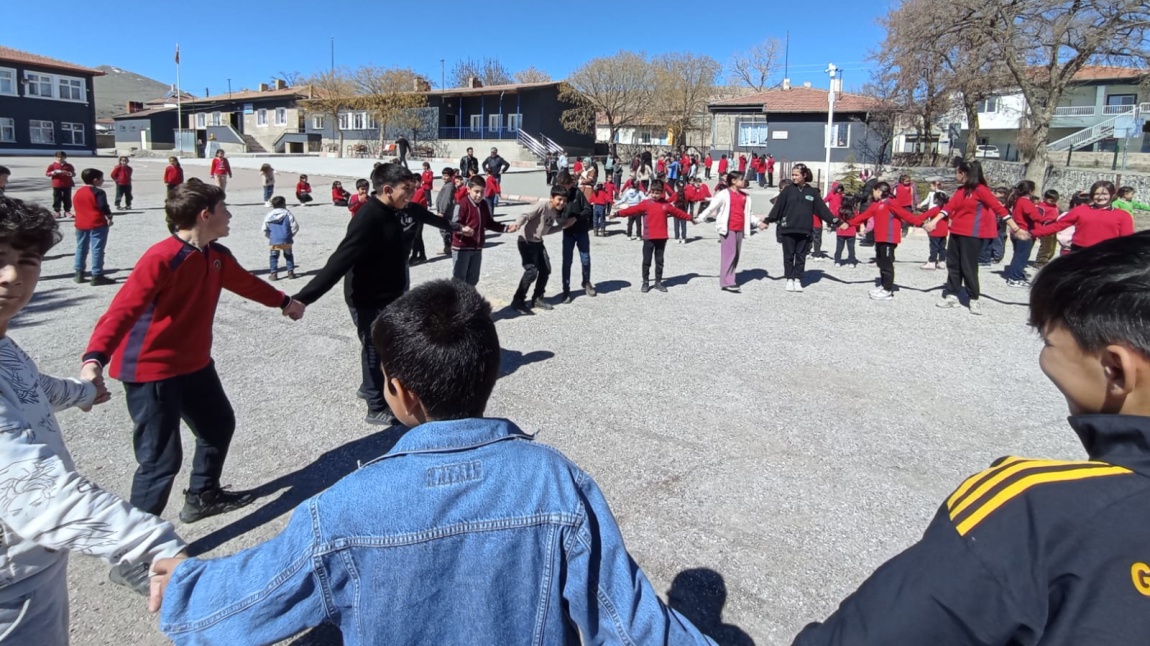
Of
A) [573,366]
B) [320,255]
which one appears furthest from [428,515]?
[320,255]

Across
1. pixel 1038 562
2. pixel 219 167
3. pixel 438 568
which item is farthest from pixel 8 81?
pixel 1038 562

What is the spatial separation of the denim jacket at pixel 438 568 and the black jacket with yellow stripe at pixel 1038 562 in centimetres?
47

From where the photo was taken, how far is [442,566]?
4.25 feet

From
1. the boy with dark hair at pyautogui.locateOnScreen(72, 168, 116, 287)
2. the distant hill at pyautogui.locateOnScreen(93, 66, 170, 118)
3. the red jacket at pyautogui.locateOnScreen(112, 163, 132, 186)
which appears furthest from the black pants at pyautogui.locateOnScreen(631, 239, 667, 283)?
the distant hill at pyautogui.locateOnScreen(93, 66, 170, 118)

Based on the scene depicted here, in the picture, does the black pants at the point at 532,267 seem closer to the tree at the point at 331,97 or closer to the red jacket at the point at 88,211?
the red jacket at the point at 88,211

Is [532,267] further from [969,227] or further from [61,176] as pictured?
[61,176]

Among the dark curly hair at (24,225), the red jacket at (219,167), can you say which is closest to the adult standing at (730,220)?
the dark curly hair at (24,225)

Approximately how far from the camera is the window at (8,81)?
50.7 metres

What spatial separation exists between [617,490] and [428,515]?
9.81 ft

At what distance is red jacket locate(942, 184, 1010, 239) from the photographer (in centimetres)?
874

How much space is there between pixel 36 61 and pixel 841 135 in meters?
60.4

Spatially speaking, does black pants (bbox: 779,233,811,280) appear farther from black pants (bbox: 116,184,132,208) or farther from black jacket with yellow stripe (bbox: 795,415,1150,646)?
black pants (bbox: 116,184,132,208)

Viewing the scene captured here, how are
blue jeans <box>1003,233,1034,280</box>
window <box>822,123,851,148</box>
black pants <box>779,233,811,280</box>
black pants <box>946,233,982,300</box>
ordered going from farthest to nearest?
window <box>822,123,851,148</box> → blue jeans <box>1003,233,1034,280</box> → black pants <box>779,233,811,280</box> → black pants <box>946,233,982,300</box>

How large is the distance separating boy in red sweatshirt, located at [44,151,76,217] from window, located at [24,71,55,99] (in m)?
47.4
